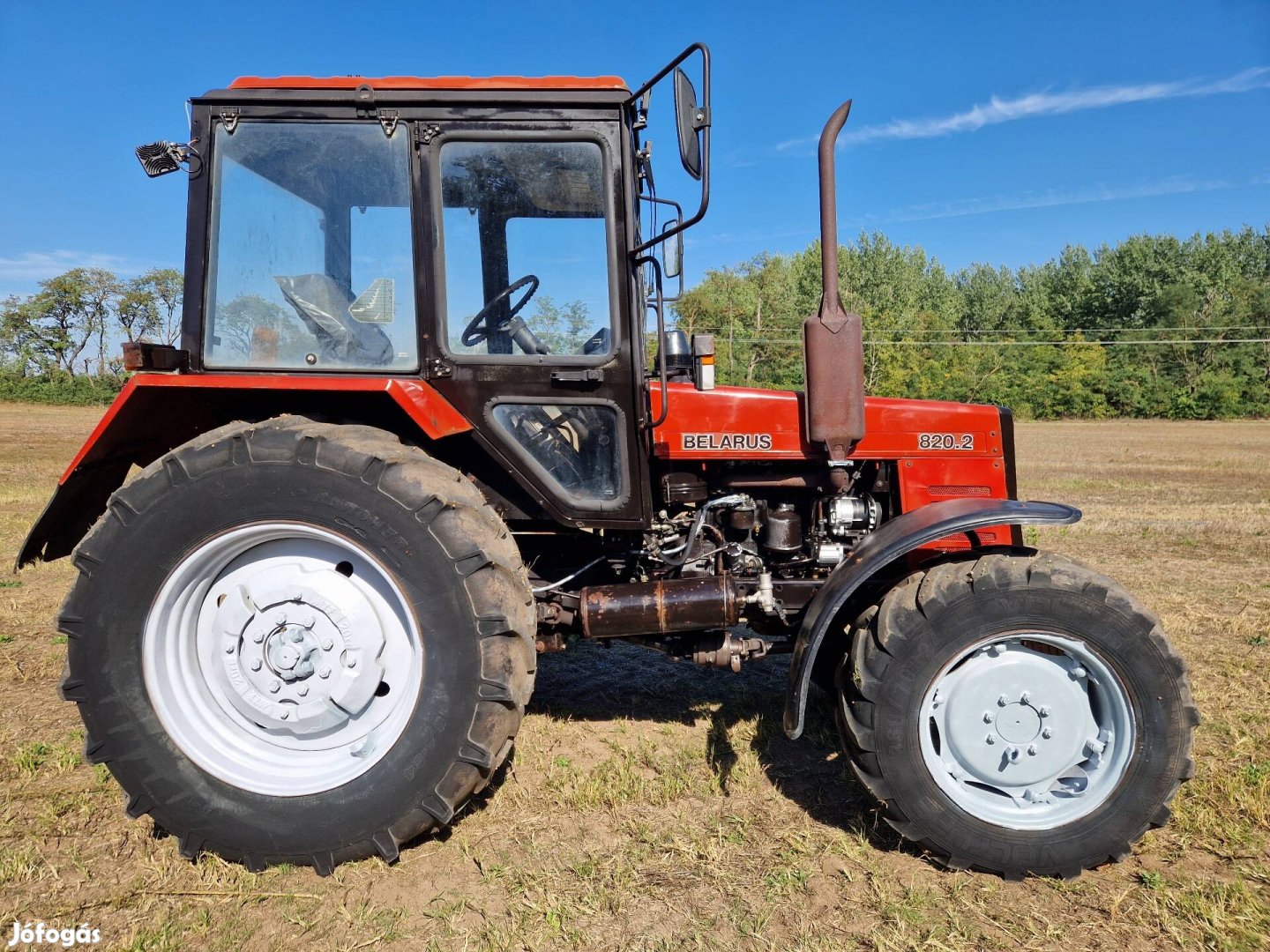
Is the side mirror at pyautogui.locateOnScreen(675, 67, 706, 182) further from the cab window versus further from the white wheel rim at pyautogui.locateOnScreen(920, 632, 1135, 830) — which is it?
the white wheel rim at pyautogui.locateOnScreen(920, 632, 1135, 830)

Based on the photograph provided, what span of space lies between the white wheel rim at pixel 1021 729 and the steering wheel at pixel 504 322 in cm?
181

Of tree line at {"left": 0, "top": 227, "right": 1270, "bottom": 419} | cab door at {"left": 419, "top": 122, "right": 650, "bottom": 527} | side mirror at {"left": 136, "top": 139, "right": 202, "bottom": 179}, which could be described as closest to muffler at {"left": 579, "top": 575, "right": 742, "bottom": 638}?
cab door at {"left": 419, "top": 122, "right": 650, "bottom": 527}

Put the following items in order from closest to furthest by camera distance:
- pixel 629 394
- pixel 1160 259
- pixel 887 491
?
pixel 629 394, pixel 887 491, pixel 1160 259

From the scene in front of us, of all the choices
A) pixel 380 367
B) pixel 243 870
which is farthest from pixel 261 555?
pixel 243 870

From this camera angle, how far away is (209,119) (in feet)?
9.21

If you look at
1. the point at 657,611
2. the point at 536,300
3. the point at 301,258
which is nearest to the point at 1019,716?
the point at 657,611

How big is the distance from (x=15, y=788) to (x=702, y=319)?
32.3 m

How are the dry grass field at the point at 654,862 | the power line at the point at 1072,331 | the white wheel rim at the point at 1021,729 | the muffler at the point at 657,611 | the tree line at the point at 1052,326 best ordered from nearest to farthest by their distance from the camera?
the dry grass field at the point at 654,862 → the white wheel rim at the point at 1021,729 → the muffler at the point at 657,611 → the tree line at the point at 1052,326 → the power line at the point at 1072,331

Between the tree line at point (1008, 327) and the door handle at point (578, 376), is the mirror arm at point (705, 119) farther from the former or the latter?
the tree line at point (1008, 327)

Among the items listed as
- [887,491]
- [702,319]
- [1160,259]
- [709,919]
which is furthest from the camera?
[1160,259]

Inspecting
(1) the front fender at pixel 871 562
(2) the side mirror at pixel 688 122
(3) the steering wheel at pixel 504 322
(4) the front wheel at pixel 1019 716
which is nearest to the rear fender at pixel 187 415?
(3) the steering wheel at pixel 504 322

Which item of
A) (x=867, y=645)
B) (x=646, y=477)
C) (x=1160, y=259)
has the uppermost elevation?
(x=1160, y=259)

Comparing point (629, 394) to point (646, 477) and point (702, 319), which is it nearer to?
point (646, 477)

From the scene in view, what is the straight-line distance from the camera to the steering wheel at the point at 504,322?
115 inches
